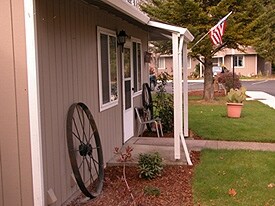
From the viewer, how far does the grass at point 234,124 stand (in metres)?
9.36

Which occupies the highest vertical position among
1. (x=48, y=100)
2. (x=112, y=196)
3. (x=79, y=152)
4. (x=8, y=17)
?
(x=8, y=17)

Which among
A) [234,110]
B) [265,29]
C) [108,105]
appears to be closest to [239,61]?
[265,29]

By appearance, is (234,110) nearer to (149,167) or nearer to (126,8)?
(149,167)

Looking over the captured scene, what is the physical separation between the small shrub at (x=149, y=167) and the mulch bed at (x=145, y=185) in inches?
3.3

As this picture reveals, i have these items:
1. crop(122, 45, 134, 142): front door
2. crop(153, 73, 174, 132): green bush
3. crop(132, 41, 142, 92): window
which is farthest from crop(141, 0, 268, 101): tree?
crop(122, 45, 134, 142): front door

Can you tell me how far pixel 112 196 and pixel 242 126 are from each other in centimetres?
647

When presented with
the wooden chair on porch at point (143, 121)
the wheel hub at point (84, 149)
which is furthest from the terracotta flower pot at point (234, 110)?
the wheel hub at point (84, 149)

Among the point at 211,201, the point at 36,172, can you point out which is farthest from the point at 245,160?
the point at 36,172

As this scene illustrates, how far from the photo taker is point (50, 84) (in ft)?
14.8

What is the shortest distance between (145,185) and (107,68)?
2446 millimetres

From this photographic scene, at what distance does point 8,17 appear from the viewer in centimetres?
371

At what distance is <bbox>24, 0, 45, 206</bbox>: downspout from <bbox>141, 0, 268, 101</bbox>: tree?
12.5 metres

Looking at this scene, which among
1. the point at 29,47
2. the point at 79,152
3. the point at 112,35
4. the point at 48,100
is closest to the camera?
the point at 29,47

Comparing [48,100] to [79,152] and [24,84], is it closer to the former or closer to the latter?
[24,84]
